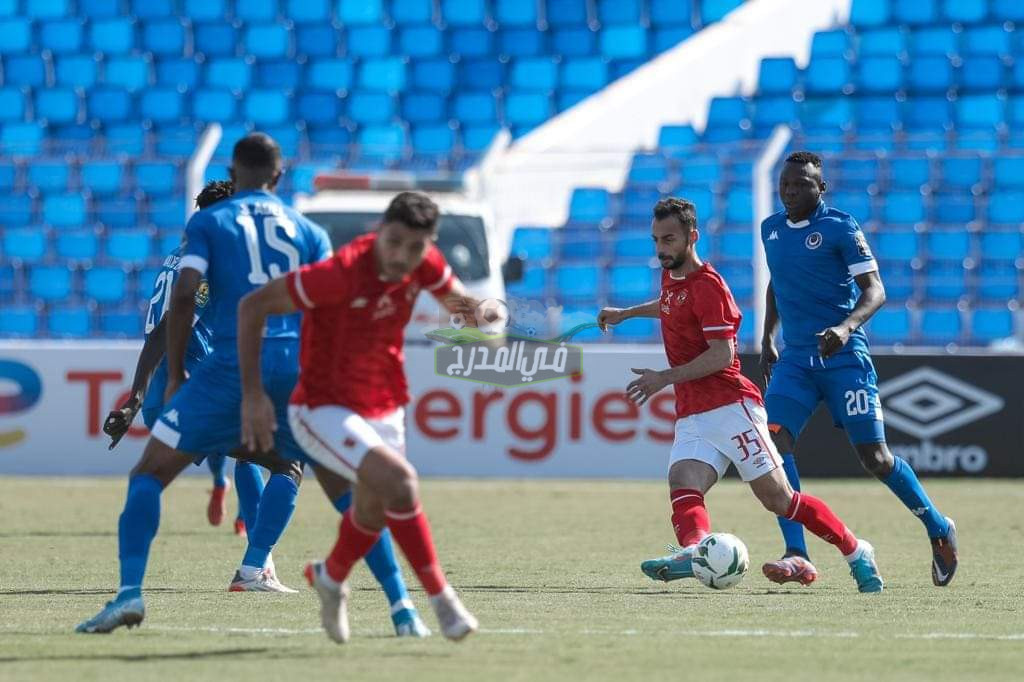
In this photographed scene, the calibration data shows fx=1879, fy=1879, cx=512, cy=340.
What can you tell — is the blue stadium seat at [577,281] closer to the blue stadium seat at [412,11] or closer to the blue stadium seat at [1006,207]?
the blue stadium seat at [1006,207]

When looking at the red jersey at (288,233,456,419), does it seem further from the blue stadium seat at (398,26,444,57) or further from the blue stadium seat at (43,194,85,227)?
the blue stadium seat at (398,26,444,57)

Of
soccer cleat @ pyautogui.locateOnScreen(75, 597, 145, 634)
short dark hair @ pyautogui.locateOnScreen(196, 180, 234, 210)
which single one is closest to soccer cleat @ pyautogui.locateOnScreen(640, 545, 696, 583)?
soccer cleat @ pyautogui.locateOnScreen(75, 597, 145, 634)

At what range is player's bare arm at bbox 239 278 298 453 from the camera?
257 inches

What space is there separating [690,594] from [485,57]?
1829cm

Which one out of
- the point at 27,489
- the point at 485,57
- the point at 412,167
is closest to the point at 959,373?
the point at 412,167

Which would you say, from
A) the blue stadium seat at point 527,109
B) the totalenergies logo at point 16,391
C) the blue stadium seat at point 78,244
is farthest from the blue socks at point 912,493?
the blue stadium seat at point 527,109

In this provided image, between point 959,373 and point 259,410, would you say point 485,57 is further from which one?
point 259,410

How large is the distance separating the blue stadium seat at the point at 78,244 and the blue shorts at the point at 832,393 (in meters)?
15.1

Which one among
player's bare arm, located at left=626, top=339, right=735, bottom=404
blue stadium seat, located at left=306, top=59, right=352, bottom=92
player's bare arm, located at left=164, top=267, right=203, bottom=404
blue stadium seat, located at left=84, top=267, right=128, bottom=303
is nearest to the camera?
player's bare arm, located at left=164, top=267, right=203, bottom=404

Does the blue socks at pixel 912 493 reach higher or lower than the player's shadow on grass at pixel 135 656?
higher

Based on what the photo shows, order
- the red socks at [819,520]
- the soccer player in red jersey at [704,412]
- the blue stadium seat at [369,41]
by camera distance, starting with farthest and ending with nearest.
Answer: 1. the blue stadium seat at [369,41]
2. the red socks at [819,520]
3. the soccer player in red jersey at [704,412]

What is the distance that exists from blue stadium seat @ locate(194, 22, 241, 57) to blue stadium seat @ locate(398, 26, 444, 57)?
2479 millimetres

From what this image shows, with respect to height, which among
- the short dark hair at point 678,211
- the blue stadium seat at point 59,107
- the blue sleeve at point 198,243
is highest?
the blue stadium seat at point 59,107

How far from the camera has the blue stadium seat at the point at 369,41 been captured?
27.0m
